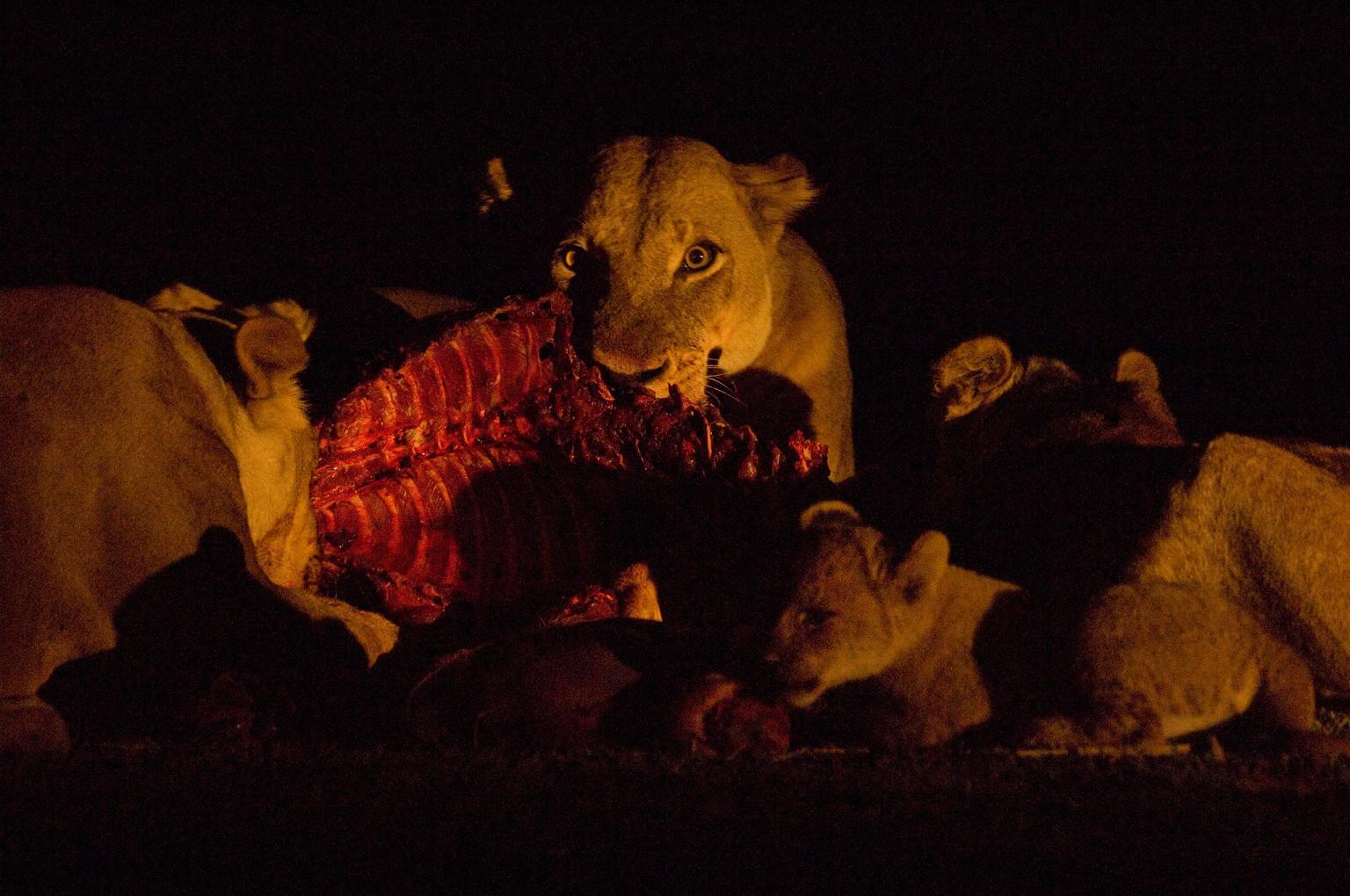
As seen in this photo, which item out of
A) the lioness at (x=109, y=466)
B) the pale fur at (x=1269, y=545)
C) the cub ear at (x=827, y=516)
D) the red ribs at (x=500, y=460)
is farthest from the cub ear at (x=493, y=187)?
the pale fur at (x=1269, y=545)

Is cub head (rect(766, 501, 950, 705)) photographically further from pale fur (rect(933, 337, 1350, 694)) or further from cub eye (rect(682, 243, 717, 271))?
cub eye (rect(682, 243, 717, 271))

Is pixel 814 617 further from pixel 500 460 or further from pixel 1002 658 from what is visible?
pixel 500 460

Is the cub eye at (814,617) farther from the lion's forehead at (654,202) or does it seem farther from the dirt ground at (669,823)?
the lion's forehead at (654,202)

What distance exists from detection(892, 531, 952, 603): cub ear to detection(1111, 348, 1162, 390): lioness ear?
1213 mm

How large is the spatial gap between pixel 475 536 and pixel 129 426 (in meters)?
1.07

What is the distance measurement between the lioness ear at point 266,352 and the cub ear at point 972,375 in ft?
4.95

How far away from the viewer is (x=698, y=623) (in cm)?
316

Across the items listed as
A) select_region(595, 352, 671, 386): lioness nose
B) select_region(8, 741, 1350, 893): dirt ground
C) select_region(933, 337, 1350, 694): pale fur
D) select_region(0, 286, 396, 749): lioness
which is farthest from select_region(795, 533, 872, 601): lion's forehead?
select_region(595, 352, 671, 386): lioness nose

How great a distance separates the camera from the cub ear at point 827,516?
230cm

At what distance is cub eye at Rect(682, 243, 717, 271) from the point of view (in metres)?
4.50

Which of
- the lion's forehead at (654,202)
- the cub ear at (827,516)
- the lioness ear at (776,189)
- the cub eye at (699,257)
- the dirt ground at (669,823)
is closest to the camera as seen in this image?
the dirt ground at (669,823)

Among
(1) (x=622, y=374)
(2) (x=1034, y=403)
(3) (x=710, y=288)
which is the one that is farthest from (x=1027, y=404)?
(3) (x=710, y=288)

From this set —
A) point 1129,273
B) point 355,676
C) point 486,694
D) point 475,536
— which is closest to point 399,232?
point 475,536

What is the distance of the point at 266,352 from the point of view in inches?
115
